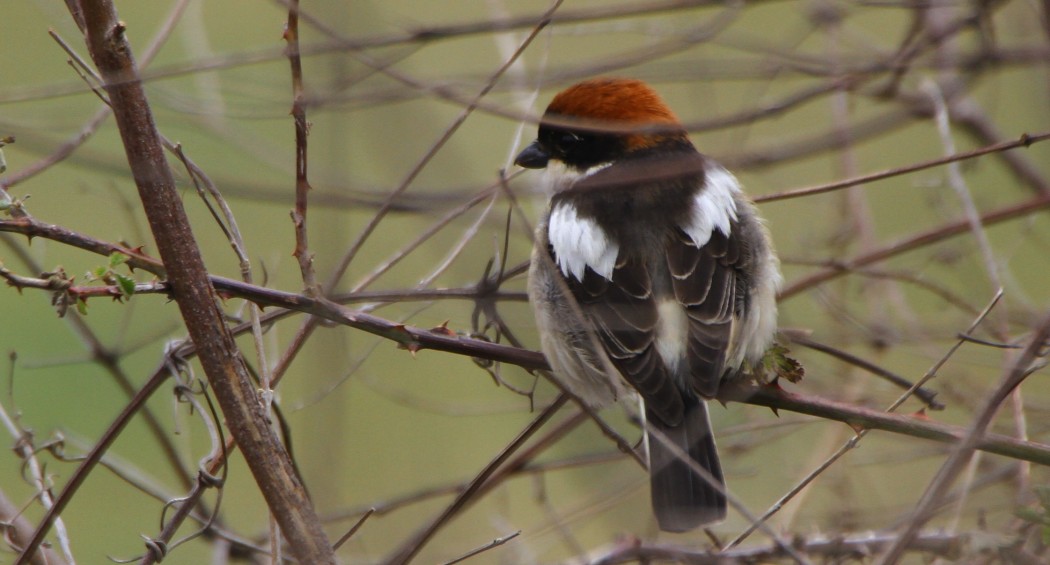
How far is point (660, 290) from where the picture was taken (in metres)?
3.42

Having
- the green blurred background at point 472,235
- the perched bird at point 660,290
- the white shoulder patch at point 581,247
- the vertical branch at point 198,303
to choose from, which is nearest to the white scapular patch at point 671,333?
the perched bird at point 660,290

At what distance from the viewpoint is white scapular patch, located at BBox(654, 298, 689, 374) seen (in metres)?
3.29

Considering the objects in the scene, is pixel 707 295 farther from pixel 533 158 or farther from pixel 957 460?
pixel 957 460

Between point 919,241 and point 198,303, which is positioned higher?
point 198,303

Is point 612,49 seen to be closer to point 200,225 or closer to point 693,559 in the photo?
point 200,225

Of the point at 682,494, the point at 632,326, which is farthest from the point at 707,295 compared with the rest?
the point at 682,494

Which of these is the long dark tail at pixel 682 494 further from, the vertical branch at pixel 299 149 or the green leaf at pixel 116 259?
the green leaf at pixel 116 259

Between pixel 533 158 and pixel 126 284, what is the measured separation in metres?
2.21

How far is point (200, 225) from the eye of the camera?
544cm

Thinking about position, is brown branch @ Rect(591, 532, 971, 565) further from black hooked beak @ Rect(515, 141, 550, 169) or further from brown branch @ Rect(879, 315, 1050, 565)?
black hooked beak @ Rect(515, 141, 550, 169)

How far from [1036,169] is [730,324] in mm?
2539

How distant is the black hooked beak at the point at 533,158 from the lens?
13.6 ft

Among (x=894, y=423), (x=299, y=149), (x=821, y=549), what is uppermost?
(x=299, y=149)

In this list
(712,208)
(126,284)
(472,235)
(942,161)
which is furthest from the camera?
(712,208)
